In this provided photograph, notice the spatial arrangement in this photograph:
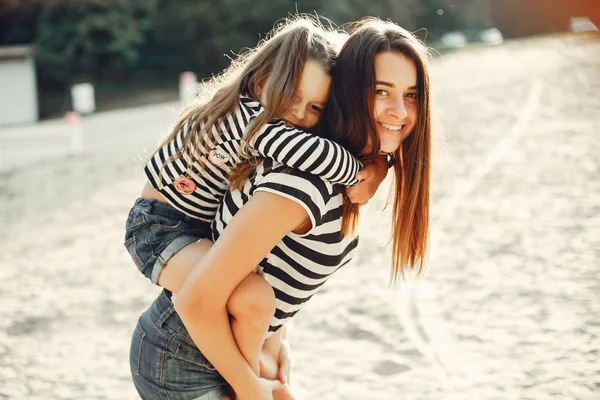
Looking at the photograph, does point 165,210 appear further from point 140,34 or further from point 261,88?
point 140,34

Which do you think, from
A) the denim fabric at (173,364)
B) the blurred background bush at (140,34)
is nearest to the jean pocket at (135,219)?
the denim fabric at (173,364)

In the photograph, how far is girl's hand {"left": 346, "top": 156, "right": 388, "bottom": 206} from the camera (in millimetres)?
1913

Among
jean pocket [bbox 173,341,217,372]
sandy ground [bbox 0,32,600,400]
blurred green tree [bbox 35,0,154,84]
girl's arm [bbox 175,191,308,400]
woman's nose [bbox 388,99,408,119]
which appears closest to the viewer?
girl's arm [bbox 175,191,308,400]

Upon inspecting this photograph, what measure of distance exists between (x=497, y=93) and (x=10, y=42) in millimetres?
22352

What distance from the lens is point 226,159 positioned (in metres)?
1.97

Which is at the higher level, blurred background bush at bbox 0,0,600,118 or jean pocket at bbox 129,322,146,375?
jean pocket at bbox 129,322,146,375

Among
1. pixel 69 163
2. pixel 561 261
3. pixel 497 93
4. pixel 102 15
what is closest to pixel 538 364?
pixel 561 261

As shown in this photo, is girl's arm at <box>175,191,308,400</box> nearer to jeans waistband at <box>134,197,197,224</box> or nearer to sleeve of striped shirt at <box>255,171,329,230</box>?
sleeve of striped shirt at <box>255,171,329,230</box>

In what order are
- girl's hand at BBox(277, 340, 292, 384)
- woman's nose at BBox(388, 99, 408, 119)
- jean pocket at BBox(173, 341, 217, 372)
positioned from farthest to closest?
girl's hand at BBox(277, 340, 292, 384) → woman's nose at BBox(388, 99, 408, 119) → jean pocket at BBox(173, 341, 217, 372)

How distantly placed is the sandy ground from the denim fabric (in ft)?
2.86

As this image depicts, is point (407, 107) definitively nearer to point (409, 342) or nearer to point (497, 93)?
point (409, 342)

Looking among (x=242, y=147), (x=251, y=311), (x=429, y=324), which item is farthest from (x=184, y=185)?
(x=429, y=324)

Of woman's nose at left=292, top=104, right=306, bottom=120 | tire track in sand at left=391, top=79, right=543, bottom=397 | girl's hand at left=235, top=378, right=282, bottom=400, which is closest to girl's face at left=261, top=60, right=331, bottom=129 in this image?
woman's nose at left=292, top=104, right=306, bottom=120

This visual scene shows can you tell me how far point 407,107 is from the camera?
2082mm
